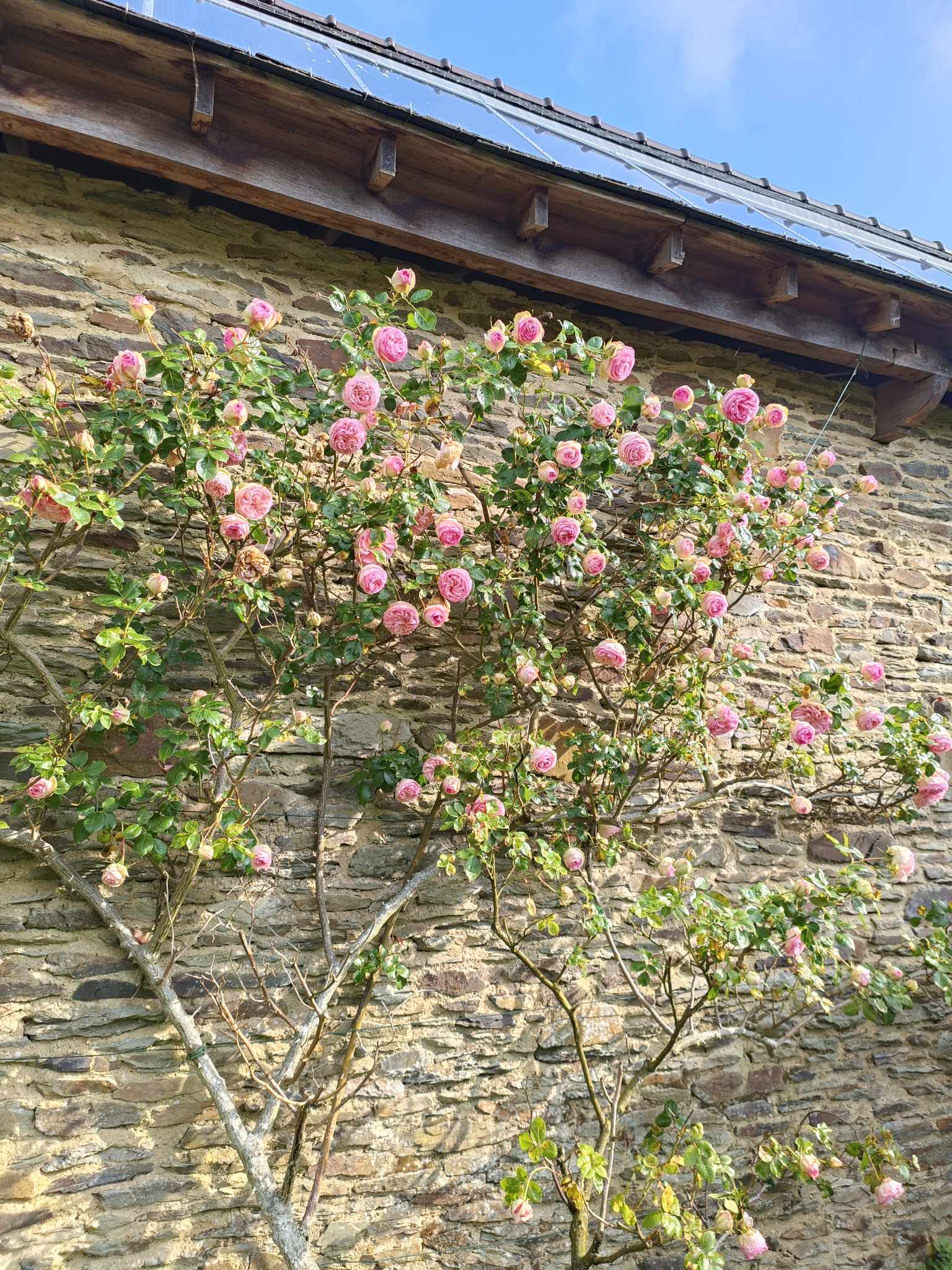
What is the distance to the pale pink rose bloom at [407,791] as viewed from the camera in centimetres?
265

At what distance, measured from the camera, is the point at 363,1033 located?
2.60 meters

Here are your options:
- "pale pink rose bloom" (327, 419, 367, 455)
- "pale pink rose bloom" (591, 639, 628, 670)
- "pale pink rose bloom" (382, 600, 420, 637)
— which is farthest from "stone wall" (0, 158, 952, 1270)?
"pale pink rose bloom" (327, 419, 367, 455)

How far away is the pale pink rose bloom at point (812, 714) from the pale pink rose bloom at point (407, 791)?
158 centimetres

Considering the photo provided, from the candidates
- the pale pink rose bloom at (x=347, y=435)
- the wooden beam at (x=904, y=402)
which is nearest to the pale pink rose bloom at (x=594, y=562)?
the pale pink rose bloom at (x=347, y=435)

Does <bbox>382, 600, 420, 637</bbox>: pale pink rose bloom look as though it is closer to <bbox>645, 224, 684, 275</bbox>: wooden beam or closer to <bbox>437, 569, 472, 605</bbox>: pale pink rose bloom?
<bbox>437, 569, 472, 605</bbox>: pale pink rose bloom

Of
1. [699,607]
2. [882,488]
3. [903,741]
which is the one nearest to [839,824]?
[903,741]

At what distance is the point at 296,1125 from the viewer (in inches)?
92.1

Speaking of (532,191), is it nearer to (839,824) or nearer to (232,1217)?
(839,824)

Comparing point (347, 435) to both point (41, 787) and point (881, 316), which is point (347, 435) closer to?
point (41, 787)

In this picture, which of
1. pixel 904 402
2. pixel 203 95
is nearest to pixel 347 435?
pixel 203 95

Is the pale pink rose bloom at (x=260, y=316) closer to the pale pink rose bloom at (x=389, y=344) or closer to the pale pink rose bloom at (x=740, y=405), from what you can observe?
the pale pink rose bloom at (x=389, y=344)

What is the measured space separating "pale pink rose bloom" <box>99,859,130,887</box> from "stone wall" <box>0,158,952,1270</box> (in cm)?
18

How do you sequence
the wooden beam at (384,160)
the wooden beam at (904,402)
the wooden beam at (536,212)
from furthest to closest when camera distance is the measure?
the wooden beam at (904,402) → the wooden beam at (536,212) → the wooden beam at (384,160)

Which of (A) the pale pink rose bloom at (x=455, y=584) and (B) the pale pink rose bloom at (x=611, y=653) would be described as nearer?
(A) the pale pink rose bloom at (x=455, y=584)
